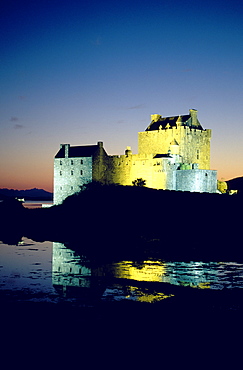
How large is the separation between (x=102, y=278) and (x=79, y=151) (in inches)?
1566

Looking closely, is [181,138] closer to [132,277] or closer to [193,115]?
[193,115]

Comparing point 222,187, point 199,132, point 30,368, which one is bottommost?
point 30,368

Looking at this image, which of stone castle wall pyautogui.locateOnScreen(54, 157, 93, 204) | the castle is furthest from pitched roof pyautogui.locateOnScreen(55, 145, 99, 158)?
stone castle wall pyautogui.locateOnScreen(54, 157, 93, 204)

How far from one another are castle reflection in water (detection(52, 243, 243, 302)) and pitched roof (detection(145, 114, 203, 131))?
39486mm

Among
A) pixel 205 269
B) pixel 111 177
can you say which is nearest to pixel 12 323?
pixel 205 269

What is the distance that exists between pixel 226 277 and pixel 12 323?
34.2ft

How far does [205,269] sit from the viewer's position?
22.6 meters

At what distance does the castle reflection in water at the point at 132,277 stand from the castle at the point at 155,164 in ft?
100

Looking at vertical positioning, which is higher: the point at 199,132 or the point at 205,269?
the point at 199,132

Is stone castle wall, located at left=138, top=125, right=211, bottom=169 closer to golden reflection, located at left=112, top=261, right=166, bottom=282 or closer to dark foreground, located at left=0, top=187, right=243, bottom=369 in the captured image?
dark foreground, located at left=0, top=187, right=243, bottom=369

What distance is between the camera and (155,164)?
185 ft

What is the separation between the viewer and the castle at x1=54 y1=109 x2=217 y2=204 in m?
56.2

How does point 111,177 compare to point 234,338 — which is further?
point 111,177

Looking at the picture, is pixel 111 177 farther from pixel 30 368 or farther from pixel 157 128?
pixel 30 368
